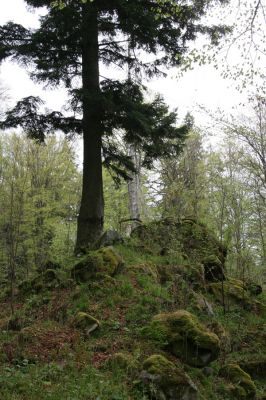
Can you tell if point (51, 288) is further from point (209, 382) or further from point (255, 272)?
point (255, 272)

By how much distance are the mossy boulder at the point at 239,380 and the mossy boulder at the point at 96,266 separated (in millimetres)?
2662

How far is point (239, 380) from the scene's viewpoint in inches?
191

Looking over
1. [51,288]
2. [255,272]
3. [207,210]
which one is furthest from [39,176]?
[51,288]

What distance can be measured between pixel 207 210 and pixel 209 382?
15191mm

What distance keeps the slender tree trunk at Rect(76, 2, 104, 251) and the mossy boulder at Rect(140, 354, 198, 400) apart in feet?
15.7

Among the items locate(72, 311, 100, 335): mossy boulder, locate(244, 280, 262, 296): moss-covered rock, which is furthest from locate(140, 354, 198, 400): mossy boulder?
locate(244, 280, 262, 296): moss-covered rock

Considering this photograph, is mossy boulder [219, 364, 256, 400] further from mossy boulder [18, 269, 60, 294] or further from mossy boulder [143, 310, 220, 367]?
mossy boulder [18, 269, 60, 294]

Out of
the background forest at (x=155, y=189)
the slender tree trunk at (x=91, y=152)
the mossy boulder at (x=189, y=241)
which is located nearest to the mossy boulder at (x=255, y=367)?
the mossy boulder at (x=189, y=241)

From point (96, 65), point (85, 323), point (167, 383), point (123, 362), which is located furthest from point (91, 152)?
point (167, 383)

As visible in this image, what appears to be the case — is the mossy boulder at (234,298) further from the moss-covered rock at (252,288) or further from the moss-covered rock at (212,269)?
the moss-covered rock at (252,288)

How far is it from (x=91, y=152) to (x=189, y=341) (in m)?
Result: 6.01

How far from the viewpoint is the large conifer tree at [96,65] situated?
8461mm

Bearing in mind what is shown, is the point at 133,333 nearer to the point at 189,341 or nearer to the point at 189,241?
the point at 189,341

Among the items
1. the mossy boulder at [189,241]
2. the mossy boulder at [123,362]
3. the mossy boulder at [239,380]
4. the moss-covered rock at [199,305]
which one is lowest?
the mossy boulder at [239,380]
